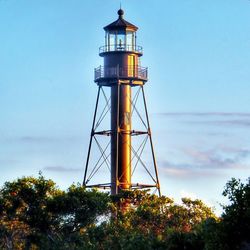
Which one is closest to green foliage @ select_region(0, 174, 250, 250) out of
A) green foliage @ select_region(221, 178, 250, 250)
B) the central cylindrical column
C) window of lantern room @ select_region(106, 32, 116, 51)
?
the central cylindrical column

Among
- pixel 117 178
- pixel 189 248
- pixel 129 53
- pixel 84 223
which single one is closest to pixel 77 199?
pixel 84 223

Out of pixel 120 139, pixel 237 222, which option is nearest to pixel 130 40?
pixel 120 139

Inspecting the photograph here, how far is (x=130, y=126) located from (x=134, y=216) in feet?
37.4

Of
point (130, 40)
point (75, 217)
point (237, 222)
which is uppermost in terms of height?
point (130, 40)

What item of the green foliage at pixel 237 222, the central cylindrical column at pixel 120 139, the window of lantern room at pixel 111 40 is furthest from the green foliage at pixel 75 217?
the green foliage at pixel 237 222

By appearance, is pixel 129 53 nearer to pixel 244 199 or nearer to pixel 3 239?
pixel 3 239

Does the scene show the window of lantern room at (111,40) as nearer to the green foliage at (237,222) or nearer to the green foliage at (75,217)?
the green foliage at (75,217)

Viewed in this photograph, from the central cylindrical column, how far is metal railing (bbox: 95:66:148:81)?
3.70 feet

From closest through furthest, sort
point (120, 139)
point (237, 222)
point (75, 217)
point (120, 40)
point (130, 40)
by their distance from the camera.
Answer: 1. point (237, 222)
2. point (75, 217)
3. point (120, 139)
4. point (120, 40)
5. point (130, 40)

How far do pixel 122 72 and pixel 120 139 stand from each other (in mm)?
6282

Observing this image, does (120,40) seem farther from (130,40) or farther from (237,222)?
(237,222)

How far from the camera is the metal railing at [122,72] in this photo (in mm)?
112500

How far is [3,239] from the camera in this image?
98.3m

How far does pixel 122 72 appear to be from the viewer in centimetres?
11275
